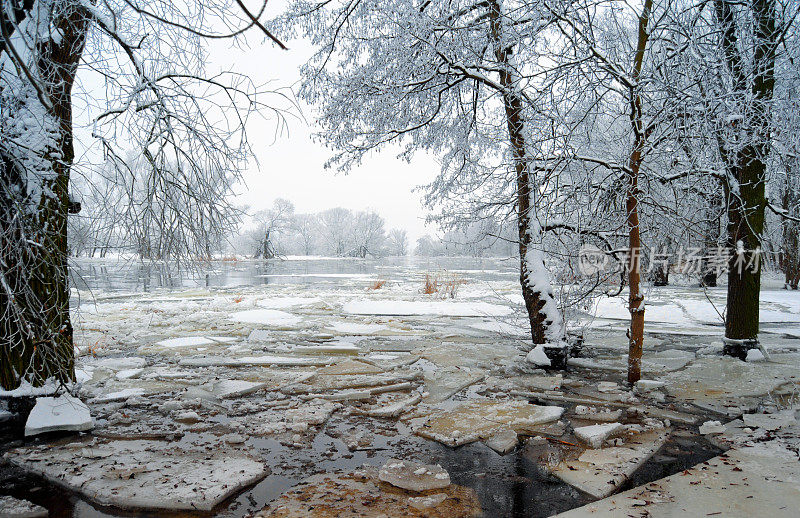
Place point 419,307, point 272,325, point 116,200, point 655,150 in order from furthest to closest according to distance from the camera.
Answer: point 419,307 → point 272,325 → point 655,150 → point 116,200

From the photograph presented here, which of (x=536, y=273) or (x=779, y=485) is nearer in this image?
(x=779, y=485)

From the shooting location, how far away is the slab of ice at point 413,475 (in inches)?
129

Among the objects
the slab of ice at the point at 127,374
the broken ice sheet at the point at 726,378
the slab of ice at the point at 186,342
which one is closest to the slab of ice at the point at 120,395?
the slab of ice at the point at 127,374

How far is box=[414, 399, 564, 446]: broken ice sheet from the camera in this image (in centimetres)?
418

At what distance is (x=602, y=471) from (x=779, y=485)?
105 centimetres

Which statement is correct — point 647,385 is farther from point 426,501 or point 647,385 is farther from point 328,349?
point 328,349

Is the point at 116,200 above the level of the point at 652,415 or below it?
above

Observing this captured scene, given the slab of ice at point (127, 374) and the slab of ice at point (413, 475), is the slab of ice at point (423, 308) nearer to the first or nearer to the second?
the slab of ice at point (127, 374)

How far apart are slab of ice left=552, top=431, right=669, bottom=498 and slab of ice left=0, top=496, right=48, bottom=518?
324cm

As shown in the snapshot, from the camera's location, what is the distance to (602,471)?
3486 mm

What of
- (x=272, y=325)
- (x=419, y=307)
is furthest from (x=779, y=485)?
(x=419, y=307)

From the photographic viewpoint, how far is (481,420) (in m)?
4.51

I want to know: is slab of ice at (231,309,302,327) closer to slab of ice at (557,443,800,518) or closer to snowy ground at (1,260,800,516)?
snowy ground at (1,260,800,516)

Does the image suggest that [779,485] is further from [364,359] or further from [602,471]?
[364,359]
